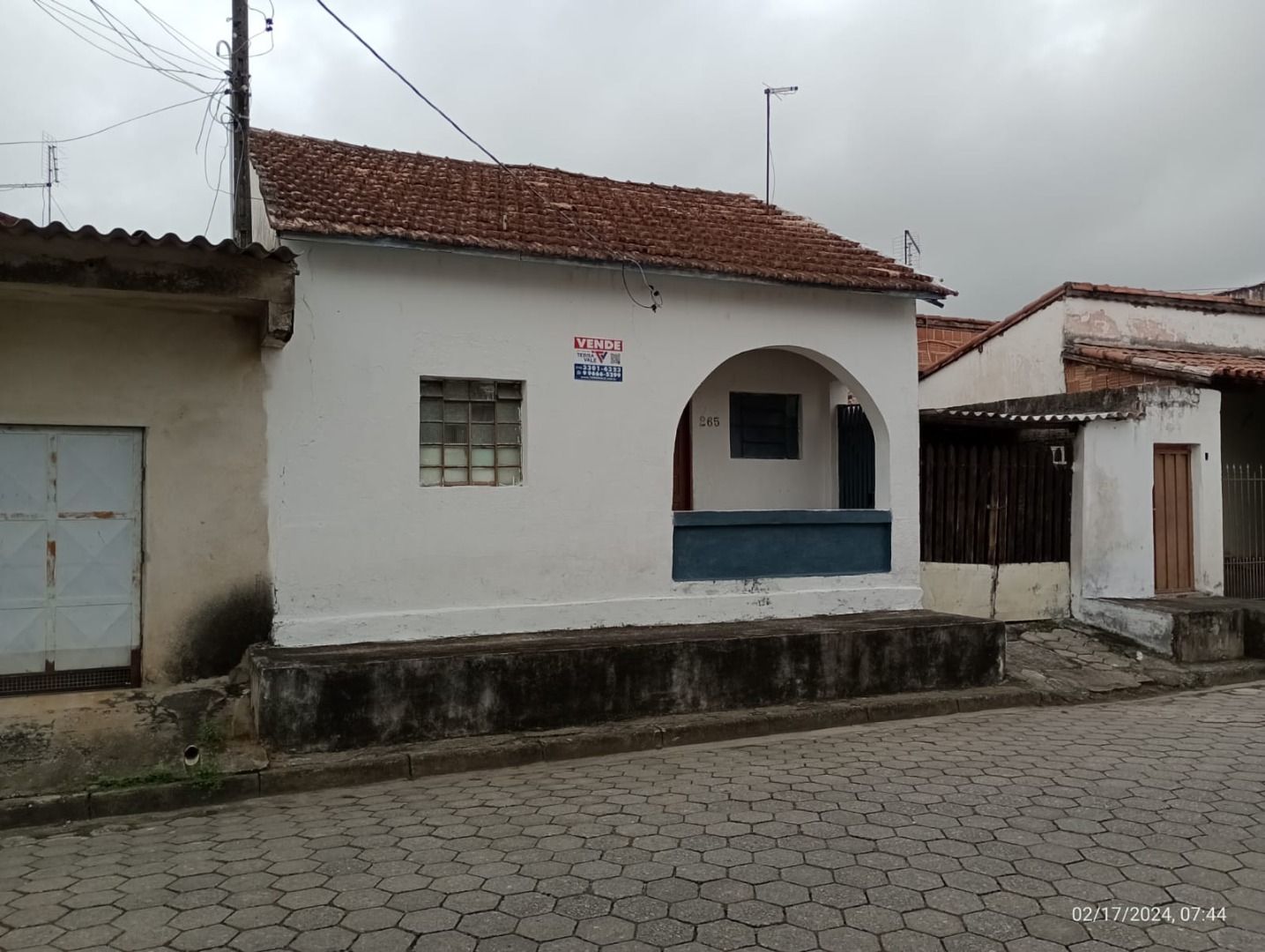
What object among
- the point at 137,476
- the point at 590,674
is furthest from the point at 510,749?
the point at 137,476

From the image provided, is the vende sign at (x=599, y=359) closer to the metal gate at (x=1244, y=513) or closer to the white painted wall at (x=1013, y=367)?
the white painted wall at (x=1013, y=367)

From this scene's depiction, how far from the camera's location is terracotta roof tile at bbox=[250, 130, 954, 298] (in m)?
6.98

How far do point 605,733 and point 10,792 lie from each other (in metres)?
3.53

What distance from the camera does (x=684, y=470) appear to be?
958cm

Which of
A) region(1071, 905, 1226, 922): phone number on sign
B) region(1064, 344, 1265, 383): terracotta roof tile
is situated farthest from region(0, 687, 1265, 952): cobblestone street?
region(1064, 344, 1265, 383): terracotta roof tile

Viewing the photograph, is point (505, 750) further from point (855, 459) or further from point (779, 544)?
point (855, 459)

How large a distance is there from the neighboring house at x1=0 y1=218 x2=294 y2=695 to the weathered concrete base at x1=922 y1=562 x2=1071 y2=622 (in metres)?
6.54

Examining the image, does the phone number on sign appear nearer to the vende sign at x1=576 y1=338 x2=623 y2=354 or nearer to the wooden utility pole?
the vende sign at x1=576 y1=338 x2=623 y2=354

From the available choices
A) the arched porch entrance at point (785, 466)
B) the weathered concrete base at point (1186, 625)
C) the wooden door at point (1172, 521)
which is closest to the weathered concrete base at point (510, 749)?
the weathered concrete base at point (1186, 625)

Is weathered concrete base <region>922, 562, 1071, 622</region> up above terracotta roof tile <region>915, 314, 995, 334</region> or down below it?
below

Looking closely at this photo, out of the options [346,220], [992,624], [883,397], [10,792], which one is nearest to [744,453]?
[883,397]

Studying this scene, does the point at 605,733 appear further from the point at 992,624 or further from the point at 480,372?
the point at 992,624

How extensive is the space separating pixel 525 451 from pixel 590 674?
1879 mm

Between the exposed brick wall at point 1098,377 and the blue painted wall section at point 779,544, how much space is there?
4152mm
